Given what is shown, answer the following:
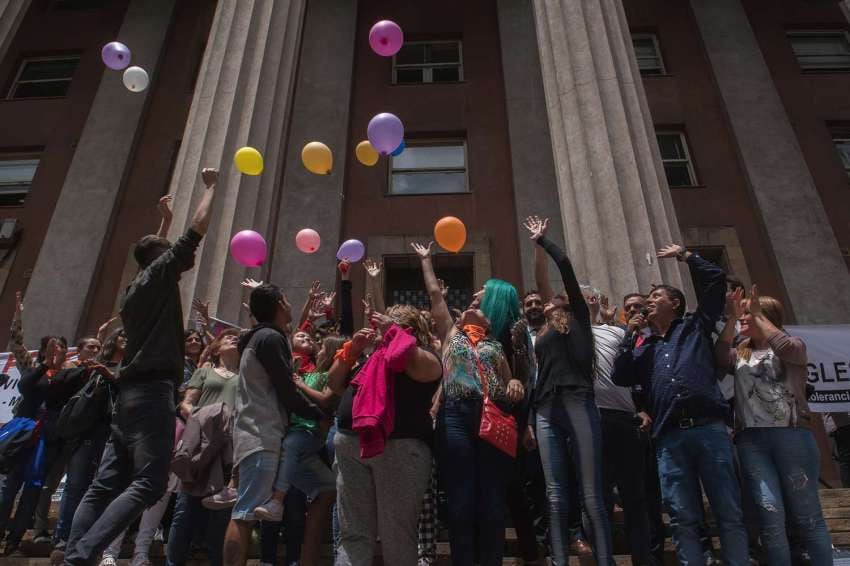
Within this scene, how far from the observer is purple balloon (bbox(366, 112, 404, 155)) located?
7.44 m

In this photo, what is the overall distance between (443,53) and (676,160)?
599 cm

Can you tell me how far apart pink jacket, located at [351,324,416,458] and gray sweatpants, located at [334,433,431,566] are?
10cm

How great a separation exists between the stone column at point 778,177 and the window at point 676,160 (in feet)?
3.45

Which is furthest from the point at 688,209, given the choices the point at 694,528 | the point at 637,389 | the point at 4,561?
the point at 4,561

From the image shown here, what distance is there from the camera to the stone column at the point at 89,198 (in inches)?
493

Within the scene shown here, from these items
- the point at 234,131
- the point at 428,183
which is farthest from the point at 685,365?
the point at 428,183

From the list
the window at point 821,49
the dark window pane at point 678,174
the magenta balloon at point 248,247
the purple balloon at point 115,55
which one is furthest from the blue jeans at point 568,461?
the window at point 821,49

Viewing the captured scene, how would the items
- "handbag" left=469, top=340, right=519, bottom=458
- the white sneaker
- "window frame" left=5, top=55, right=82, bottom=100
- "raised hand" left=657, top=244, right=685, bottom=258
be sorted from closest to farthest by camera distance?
the white sneaker → "handbag" left=469, top=340, right=519, bottom=458 → "raised hand" left=657, top=244, right=685, bottom=258 → "window frame" left=5, top=55, right=82, bottom=100

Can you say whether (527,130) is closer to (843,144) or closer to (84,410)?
(843,144)

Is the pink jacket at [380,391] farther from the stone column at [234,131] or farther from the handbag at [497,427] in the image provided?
the stone column at [234,131]

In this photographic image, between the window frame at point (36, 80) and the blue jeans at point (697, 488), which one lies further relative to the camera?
the window frame at point (36, 80)

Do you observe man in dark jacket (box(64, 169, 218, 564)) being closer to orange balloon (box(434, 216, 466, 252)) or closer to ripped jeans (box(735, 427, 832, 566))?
orange balloon (box(434, 216, 466, 252))

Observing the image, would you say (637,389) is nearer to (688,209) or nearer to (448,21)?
(688,209)

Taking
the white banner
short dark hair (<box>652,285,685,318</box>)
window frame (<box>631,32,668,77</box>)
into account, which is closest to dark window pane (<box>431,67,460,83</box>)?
window frame (<box>631,32,668,77</box>)
